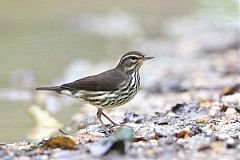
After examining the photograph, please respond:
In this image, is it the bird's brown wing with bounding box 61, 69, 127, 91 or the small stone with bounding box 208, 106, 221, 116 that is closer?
the bird's brown wing with bounding box 61, 69, 127, 91

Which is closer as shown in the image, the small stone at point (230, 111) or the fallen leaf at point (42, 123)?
the small stone at point (230, 111)

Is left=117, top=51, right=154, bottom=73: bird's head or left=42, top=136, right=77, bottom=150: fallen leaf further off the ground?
left=117, top=51, right=154, bottom=73: bird's head

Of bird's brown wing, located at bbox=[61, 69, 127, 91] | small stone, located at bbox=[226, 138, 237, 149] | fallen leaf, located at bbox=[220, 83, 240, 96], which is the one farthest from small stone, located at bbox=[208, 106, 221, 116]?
small stone, located at bbox=[226, 138, 237, 149]

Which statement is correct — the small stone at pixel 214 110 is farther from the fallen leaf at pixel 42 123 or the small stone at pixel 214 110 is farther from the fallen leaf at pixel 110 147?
the fallen leaf at pixel 110 147

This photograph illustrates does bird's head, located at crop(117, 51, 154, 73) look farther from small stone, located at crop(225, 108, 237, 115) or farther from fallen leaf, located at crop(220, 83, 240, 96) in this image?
fallen leaf, located at crop(220, 83, 240, 96)

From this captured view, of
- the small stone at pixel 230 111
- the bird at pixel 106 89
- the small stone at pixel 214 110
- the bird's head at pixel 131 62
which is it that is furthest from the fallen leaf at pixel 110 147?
the small stone at pixel 214 110

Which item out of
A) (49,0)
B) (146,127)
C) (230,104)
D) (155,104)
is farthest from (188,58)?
(49,0)

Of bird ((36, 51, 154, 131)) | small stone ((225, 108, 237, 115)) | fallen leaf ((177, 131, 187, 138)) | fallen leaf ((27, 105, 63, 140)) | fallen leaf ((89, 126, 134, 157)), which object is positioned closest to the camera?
fallen leaf ((89, 126, 134, 157))

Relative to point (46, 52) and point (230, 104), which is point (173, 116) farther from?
point (46, 52)
